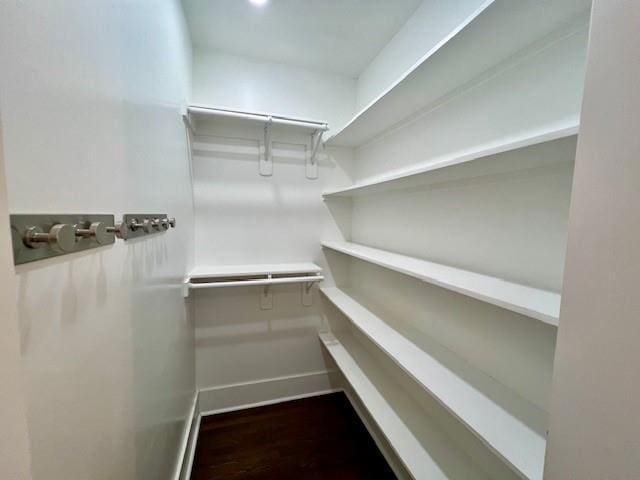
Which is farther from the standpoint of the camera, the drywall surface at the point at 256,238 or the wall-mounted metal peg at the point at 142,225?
the drywall surface at the point at 256,238

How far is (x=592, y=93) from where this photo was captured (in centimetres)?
44

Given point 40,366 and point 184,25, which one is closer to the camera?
point 40,366

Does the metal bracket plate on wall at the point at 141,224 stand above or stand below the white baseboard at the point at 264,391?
above

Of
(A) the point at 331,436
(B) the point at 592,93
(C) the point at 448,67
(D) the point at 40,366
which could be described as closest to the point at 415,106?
(C) the point at 448,67

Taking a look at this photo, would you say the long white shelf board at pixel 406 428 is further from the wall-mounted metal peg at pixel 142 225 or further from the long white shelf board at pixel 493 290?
the wall-mounted metal peg at pixel 142 225

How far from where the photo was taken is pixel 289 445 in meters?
1.56

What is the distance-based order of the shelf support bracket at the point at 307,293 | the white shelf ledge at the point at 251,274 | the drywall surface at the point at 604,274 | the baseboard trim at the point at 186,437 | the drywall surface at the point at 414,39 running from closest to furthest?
1. the drywall surface at the point at 604,274
2. the drywall surface at the point at 414,39
3. the baseboard trim at the point at 186,437
4. the white shelf ledge at the point at 251,274
5. the shelf support bracket at the point at 307,293

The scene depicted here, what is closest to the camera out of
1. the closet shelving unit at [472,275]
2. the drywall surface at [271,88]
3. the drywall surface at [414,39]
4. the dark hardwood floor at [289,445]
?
the closet shelving unit at [472,275]

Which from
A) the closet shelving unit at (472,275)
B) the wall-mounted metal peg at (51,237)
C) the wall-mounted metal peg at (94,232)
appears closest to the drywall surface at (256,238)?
the closet shelving unit at (472,275)

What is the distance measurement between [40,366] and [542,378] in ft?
4.02

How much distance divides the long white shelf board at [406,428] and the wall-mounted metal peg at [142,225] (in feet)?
4.27

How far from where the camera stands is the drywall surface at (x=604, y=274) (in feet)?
1.28

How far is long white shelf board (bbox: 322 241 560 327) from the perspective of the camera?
0.61 m

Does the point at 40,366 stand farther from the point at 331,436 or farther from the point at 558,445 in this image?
the point at 331,436
